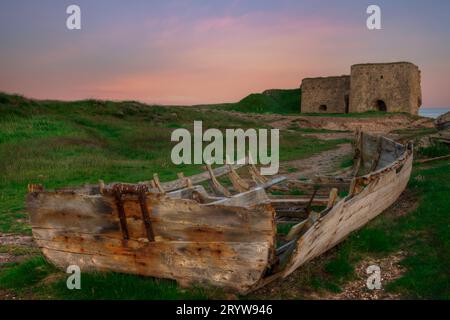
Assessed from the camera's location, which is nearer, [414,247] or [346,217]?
[346,217]

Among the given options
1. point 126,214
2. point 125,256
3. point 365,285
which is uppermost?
point 126,214

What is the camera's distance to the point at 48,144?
17.6 meters

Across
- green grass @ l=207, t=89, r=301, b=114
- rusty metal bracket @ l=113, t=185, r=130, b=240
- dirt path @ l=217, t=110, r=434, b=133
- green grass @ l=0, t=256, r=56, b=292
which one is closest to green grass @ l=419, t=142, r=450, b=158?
rusty metal bracket @ l=113, t=185, r=130, b=240

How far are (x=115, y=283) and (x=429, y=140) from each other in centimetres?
1343

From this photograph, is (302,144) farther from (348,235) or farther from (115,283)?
(115,283)

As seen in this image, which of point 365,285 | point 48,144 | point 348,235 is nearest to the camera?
point 365,285

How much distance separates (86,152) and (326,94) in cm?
2942

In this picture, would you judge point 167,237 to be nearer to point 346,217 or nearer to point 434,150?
point 346,217

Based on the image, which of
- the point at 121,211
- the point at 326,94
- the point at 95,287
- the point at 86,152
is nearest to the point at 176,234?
the point at 121,211

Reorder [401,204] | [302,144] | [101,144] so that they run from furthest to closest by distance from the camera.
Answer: [302,144] < [101,144] < [401,204]

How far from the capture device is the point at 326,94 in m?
41.5

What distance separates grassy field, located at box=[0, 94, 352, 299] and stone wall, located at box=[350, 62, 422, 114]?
13380mm

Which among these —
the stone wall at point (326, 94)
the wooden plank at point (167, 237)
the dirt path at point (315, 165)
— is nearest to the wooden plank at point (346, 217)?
the wooden plank at point (167, 237)
